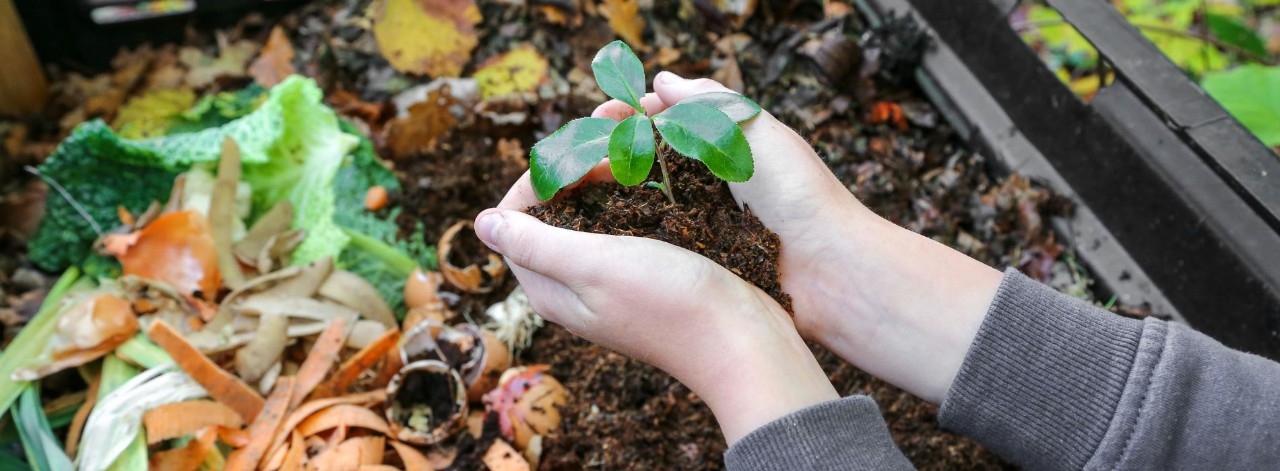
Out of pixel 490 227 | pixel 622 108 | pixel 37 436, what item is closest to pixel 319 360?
pixel 37 436

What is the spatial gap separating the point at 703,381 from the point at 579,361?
0.63m

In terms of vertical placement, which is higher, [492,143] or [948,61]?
[948,61]

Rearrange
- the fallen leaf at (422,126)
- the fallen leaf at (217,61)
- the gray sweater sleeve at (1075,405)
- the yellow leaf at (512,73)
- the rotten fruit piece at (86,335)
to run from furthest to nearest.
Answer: the fallen leaf at (217,61) < the yellow leaf at (512,73) < the fallen leaf at (422,126) < the rotten fruit piece at (86,335) < the gray sweater sleeve at (1075,405)

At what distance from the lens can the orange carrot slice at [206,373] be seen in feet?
5.35

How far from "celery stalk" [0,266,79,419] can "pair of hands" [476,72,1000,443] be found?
3.62 feet

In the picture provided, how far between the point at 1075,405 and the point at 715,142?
0.63m

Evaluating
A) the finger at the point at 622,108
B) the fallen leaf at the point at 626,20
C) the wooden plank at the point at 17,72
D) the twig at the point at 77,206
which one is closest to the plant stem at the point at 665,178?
A: the finger at the point at 622,108

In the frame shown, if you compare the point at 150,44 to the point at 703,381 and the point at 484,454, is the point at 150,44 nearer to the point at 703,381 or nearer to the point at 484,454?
the point at 484,454

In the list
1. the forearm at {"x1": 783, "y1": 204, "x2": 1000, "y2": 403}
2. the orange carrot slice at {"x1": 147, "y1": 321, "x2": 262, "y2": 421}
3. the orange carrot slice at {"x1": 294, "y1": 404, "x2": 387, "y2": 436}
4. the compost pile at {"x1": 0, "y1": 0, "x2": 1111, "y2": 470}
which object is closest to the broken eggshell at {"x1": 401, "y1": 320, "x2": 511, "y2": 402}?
the compost pile at {"x1": 0, "y1": 0, "x2": 1111, "y2": 470}

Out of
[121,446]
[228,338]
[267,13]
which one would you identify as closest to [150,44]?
[267,13]

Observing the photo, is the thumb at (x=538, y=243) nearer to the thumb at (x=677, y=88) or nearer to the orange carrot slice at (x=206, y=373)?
the thumb at (x=677, y=88)

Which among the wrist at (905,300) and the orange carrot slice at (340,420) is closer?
the wrist at (905,300)

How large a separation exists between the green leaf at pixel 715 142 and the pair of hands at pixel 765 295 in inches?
5.5

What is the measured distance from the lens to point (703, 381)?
1.15 m
